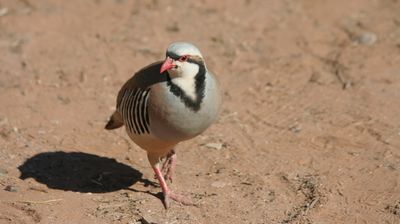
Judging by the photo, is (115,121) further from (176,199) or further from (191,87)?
(191,87)

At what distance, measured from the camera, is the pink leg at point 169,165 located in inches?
232

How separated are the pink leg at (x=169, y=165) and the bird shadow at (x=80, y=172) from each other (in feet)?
0.44

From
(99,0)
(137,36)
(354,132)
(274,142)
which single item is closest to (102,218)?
(274,142)

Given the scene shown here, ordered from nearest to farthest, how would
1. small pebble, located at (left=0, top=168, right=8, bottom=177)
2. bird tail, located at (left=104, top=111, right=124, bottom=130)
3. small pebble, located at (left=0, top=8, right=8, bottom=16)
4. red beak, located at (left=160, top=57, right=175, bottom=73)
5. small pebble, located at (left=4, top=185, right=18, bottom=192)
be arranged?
1. red beak, located at (left=160, top=57, right=175, bottom=73)
2. small pebble, located at (left=4, top=185, right=18, bottom=192)
3. small pebble, located at (left=0, top=168, right=8, bottom=177)
4. bird tail, located at (left=104, top=111, right=124, bottom=130)
5. small pebble, located at (left=0, top=8, right=8, bottom=16)

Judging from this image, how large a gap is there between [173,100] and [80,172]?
147 cm

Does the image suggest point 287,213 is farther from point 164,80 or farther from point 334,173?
point 164,80

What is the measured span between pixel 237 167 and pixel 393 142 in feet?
4.40

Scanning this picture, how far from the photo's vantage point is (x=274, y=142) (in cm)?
641

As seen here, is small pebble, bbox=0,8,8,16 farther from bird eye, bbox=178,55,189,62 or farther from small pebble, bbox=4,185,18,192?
bird eye, bbox=178,55,189,62

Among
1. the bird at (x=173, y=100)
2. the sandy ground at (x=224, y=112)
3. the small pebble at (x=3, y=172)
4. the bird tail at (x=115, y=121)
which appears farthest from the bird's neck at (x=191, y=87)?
the small pebble at (x=3, y=172)

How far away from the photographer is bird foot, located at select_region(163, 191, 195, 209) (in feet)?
18.1

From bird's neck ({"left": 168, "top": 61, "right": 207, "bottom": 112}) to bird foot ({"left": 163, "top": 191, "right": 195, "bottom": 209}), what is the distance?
0.81m

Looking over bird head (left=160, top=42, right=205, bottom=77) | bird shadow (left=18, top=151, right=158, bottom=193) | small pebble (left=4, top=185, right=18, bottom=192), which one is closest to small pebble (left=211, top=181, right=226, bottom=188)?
bird shadow (left=18, top=151, right=158, bottom=193)

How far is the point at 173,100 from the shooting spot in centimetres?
506
